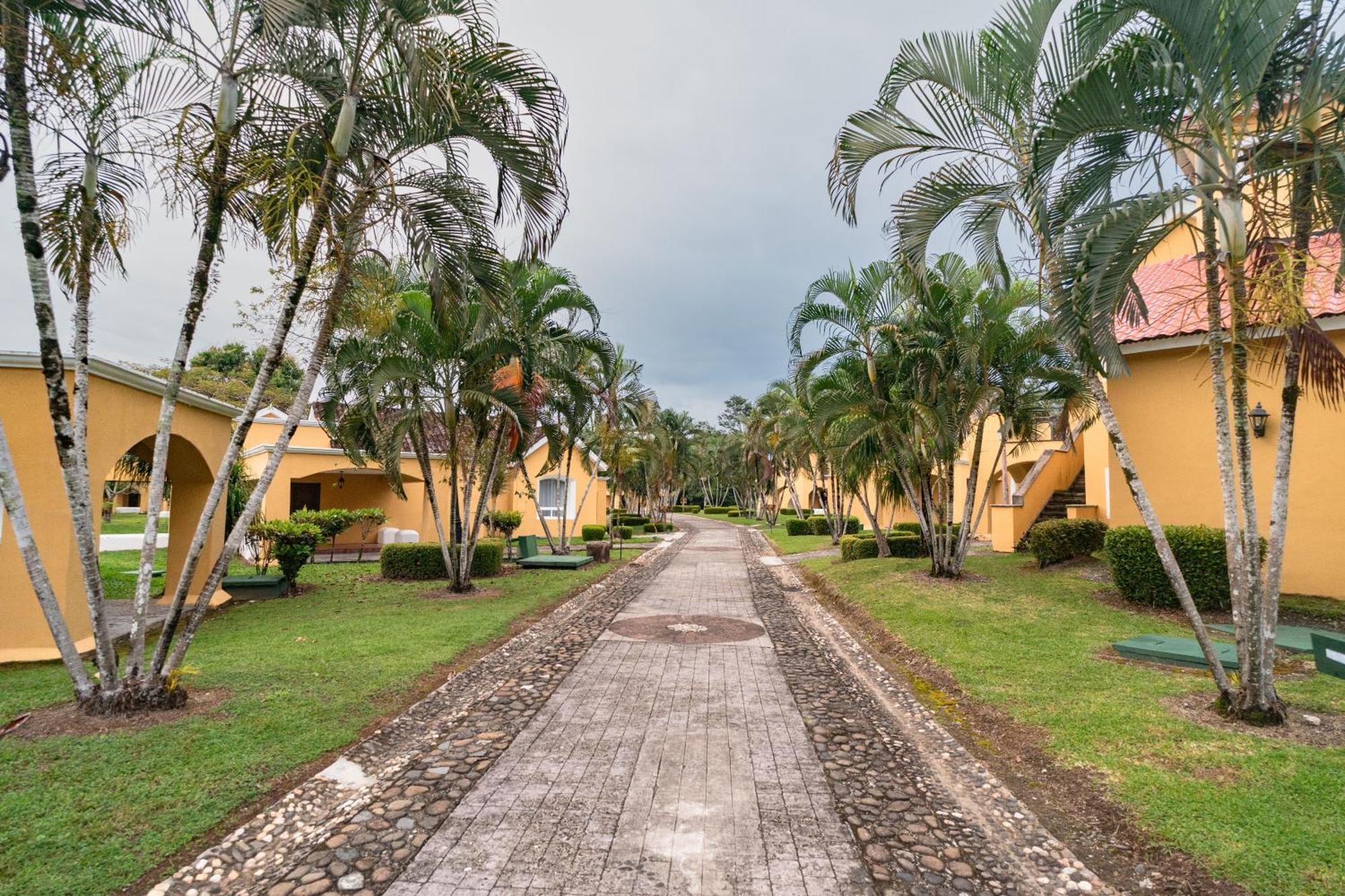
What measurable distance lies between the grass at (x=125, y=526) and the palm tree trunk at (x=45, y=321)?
2211 cm

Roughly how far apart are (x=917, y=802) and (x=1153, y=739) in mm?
1897

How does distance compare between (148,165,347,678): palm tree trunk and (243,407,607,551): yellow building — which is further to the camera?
(243,407,607,551): yellow building

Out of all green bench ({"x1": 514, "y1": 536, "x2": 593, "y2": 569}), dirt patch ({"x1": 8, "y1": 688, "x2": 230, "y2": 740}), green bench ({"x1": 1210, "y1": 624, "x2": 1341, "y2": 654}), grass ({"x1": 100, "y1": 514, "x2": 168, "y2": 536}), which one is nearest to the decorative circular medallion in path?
dirt patch ({"x1": 8, "y1": 688, "x2": 230, "y2": 740})

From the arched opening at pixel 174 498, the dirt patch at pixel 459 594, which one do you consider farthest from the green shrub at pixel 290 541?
the dirt patch at pixel 459 594

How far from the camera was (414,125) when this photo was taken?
552cm

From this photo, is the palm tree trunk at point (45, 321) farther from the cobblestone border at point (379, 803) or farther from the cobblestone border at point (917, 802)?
the cobblestone border at point (917, 802)

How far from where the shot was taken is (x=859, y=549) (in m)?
16.7

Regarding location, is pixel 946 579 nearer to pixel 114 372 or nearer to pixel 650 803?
pixel 650 803

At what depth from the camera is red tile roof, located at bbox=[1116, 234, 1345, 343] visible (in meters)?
4.16

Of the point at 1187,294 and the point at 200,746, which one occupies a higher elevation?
the point at 1187,294

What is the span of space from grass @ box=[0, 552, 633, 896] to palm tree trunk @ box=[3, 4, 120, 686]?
0.85 metres

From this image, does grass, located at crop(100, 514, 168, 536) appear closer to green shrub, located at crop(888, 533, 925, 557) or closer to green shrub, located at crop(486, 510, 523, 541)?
green shrub, located at crop(486, 510, 523, 541)

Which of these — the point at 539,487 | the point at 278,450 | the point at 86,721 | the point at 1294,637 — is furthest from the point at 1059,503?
the point at 539,487

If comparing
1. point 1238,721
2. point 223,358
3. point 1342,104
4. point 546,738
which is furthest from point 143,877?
point 223,358
